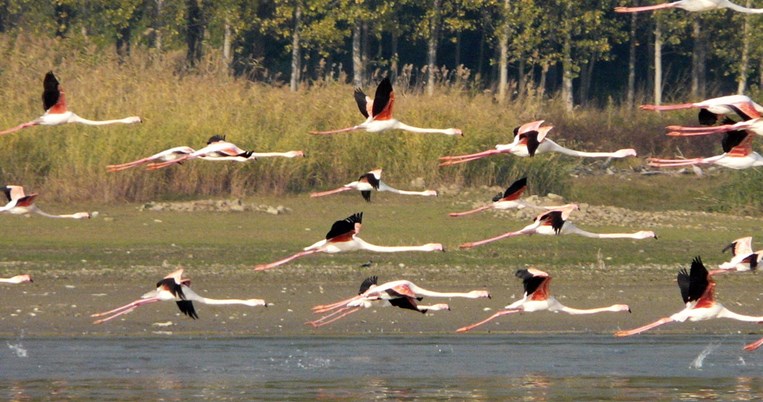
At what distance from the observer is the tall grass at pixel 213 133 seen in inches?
901

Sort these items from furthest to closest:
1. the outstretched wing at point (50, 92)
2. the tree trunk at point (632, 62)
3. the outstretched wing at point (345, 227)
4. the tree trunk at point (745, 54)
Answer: the tree trunk at point (632, 62) < the tree trunk at point (745, 54) < the outstretched wing at point (50, 92) < the outstretched wing at point (345, 227)

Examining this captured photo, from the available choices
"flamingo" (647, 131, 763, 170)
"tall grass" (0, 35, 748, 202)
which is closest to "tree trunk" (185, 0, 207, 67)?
"tall grass" (0, 35, 748, 202)

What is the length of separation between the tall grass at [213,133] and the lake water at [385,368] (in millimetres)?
8413

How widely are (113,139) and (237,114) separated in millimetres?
2548

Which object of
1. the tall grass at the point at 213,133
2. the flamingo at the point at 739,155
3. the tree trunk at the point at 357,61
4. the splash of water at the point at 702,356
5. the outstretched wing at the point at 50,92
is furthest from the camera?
the tree trunk at the point at 357,61

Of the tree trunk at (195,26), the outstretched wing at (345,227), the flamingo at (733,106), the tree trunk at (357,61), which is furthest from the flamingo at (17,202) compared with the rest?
the tree trunk at (195,26)

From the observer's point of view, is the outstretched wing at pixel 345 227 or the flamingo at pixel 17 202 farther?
the flamingo at pixel 17 202

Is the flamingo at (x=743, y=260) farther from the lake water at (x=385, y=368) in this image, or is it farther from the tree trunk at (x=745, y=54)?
the tree trunk at (x=745, y=54)

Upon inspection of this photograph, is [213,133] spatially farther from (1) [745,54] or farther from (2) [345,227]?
(1) [745,54]

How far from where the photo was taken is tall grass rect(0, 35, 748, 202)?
22875 mm

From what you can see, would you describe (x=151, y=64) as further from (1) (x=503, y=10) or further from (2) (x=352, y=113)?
(1) (x=503, y=10)

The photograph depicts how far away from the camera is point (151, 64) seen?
28.5m

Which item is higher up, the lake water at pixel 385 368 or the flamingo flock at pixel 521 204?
the flamingo flock at pixel 521 204

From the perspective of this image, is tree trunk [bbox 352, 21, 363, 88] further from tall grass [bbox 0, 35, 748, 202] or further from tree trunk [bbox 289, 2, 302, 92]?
tall grass [bbox 0, 35, 748, 202]
